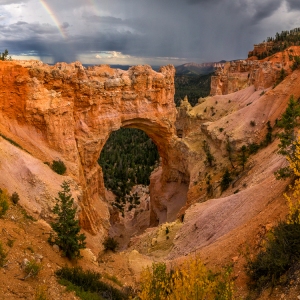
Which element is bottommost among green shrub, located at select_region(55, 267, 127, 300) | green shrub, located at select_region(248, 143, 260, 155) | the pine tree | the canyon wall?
green shrub, located at select_region(55, 267, 127, 300)

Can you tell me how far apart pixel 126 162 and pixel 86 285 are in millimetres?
47918

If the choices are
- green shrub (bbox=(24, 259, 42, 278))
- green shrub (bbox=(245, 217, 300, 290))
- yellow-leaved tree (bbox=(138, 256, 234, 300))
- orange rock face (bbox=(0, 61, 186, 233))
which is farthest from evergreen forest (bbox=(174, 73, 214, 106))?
yellow-leaved tree (bbox=(138, 256, 234, 300))

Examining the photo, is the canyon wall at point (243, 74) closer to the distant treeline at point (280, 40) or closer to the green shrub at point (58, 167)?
the distant treeline at point (280, 40)

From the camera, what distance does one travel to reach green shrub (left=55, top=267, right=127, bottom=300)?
8.23m

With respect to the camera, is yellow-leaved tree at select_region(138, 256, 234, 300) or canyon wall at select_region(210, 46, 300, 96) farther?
Result: canyon wall at select_region(210, 46, 300, 96)

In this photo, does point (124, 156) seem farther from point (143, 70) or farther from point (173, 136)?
point (143, 70)

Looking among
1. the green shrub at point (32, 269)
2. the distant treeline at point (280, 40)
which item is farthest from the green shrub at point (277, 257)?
the distant treeline at point (280, 40)

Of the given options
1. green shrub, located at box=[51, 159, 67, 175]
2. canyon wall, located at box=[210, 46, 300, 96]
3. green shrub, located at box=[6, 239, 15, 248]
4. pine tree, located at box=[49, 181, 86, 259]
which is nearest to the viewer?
green shrub, located at box=[6, 239, 15, 248]

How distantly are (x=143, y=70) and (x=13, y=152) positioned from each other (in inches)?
627

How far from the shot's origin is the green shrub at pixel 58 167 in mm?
18973

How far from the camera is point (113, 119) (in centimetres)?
2705

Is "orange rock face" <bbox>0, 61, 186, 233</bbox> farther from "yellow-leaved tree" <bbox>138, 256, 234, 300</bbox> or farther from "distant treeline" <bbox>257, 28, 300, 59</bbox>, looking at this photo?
"distant treeline" <bbox>257, 28, 300, 59</bbox>

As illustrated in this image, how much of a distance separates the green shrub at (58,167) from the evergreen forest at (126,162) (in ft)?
71.3

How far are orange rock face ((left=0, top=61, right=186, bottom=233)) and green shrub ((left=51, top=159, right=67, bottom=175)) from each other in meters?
→ 0.96
